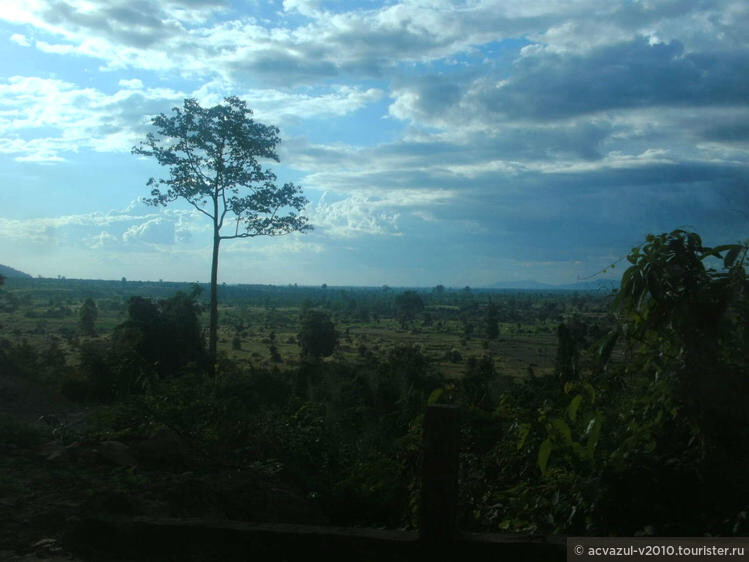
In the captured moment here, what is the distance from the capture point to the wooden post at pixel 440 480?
3.81 meters

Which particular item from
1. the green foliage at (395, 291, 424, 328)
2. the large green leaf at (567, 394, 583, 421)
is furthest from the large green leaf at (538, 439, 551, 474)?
the green foliage at (395, 291, 424, 328)

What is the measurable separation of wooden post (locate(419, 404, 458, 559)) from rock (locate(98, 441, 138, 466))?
4.58 metres

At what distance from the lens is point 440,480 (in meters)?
3.81

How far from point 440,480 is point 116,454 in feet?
15.9

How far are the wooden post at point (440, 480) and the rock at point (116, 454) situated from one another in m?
4.58

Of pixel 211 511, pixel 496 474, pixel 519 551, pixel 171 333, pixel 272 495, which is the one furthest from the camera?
pixel 171 333

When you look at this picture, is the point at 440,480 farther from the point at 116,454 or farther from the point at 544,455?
the point at 116,454

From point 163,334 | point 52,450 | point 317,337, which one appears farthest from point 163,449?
point 317,337

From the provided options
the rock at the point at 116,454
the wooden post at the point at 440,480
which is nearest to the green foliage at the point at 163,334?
the rock at the point at 116,454

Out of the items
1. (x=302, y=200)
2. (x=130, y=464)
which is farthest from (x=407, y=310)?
(x=130, y=464)

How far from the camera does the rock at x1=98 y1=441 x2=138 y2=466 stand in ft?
23.7

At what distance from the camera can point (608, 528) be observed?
4.21 metres

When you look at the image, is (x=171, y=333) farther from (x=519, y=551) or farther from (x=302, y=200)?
(x=519, y=551)

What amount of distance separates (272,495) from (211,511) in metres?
0.88
